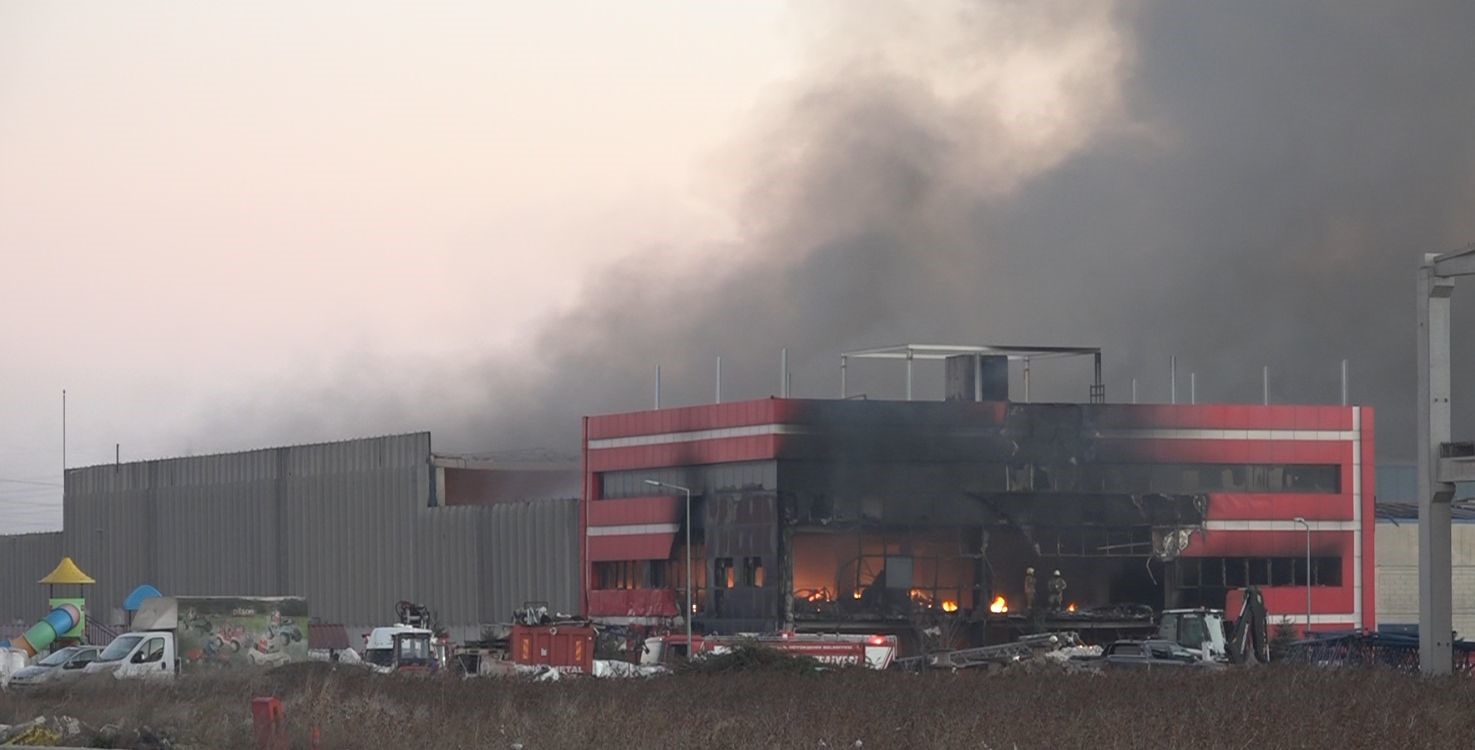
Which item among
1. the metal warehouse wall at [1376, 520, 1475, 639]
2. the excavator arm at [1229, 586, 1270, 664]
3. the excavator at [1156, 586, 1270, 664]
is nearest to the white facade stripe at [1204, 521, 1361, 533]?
the metal warehouse wall at [1376, 520, 1475, 639]

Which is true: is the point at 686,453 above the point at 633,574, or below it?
above

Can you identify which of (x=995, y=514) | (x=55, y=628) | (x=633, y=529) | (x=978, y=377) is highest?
(x=978, y=377)

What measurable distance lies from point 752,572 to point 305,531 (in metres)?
36.9

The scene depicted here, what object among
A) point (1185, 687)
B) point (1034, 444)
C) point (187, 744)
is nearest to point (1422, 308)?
point (1185, 687)

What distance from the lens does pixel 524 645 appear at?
217 ft

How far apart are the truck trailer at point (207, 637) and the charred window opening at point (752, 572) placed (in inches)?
1201

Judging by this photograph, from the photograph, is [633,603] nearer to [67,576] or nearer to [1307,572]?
[67,576]

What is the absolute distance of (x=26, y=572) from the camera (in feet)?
473

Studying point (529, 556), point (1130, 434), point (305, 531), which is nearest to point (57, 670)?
point (529, 556)

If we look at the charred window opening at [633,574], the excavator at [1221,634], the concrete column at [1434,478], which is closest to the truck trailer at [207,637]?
the excavator at [1221,634]

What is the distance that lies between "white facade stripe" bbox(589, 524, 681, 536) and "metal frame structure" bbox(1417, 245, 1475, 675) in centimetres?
5500

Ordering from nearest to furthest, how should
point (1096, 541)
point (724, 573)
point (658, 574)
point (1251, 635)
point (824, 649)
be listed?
1. point (1251, 635)
2. point (824, 649)
3. point (1096, 541)
4. point (724, 573)
5. point (658, 574)

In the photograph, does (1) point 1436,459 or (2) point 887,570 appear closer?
(1) point 1436,459

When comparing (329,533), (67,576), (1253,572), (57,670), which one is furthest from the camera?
(329,533)
